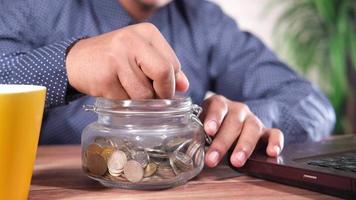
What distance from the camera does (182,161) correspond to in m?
0.51

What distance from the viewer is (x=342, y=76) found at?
6.14ft

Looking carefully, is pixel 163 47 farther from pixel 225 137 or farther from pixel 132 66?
pixel 225 137

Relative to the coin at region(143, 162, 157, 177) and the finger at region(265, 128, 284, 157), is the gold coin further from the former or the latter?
the finger at region(265, 128, 284, 157)

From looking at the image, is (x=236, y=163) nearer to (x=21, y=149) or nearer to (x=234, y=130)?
(x=234, y=130)

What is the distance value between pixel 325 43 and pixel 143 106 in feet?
5.27

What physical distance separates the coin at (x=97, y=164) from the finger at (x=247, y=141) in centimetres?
17

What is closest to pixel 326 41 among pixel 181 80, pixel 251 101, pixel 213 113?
Result: pixel 251 101

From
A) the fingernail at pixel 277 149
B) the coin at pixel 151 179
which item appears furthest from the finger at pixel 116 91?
the fingernail at pixel 277 149

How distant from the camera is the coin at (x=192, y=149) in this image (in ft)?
1.72

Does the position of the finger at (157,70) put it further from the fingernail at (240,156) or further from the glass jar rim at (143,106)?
the fingernail at (240,156)

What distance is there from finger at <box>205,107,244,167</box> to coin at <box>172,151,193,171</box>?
0.06 m

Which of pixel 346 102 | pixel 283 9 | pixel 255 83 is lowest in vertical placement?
pixel 346 102

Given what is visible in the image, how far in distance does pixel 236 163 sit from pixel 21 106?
0.92ft

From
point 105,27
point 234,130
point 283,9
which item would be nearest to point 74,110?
point 105,27
